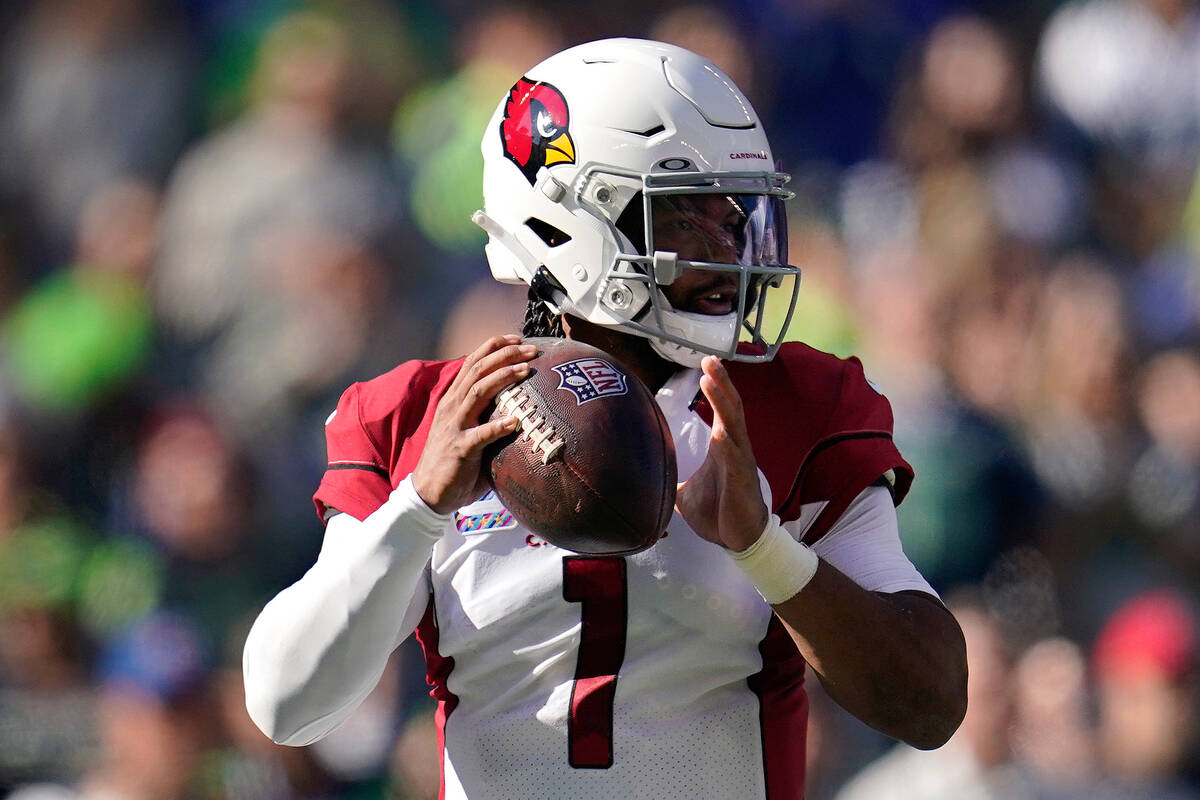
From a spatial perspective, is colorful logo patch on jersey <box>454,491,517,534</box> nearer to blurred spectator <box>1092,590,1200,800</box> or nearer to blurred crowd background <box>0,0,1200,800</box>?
blurred crowd background <box>0,0,1200,800</box>

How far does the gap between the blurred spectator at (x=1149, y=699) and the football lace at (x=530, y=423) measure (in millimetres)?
2461

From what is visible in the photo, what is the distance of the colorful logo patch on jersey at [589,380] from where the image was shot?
1767 millimetres

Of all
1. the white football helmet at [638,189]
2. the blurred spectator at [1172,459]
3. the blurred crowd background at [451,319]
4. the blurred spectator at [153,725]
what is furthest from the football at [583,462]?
the blurred spectator at [1172,459]

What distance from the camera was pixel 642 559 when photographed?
197 centimetres

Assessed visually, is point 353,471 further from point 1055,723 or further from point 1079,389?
point 1079,389

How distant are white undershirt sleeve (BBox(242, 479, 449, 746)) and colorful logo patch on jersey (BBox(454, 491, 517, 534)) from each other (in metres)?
0.11

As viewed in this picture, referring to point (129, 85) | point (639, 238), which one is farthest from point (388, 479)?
point (129, 85)

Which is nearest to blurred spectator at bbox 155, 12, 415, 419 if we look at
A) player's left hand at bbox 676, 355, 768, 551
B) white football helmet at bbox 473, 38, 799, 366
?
white football helmet at bbox 473, 38, 799, 366

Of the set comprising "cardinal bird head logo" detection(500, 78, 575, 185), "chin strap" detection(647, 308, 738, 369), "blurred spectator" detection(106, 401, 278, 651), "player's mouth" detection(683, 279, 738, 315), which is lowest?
"blurred spectator" detection(106, 401, 278, 651)

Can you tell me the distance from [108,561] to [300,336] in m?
0.78

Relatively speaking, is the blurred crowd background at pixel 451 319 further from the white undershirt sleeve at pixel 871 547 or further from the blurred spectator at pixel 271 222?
the white undershirt sleeve at pixel 871 547

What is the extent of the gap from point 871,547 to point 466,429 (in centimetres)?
58

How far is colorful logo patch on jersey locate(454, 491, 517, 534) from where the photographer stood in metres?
2.01

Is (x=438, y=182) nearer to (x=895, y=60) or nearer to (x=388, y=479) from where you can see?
(x=895, y=60)
